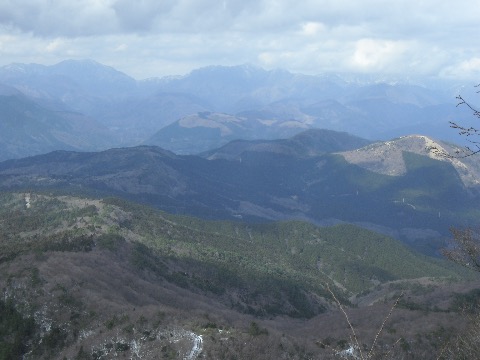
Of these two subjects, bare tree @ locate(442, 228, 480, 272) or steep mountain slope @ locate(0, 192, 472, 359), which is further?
steep mountain slope @ locate(0, 192, 472, 359)

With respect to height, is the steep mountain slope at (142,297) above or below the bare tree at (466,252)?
below

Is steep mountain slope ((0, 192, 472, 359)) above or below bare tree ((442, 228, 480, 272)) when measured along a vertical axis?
below

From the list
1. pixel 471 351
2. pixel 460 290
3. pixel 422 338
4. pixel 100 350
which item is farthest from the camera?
pixel 460 290

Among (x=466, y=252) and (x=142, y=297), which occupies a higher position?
(x=466, y=252)

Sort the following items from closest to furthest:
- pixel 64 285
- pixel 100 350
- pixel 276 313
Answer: pixel 100 350, pixel 64 285, pixel 276 313

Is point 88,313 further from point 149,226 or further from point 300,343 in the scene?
point 149,226

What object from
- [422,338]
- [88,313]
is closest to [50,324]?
[88,313]

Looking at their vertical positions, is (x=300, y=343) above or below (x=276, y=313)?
above

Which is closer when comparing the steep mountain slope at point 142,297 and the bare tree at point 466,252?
the bare tree at point 466,252
